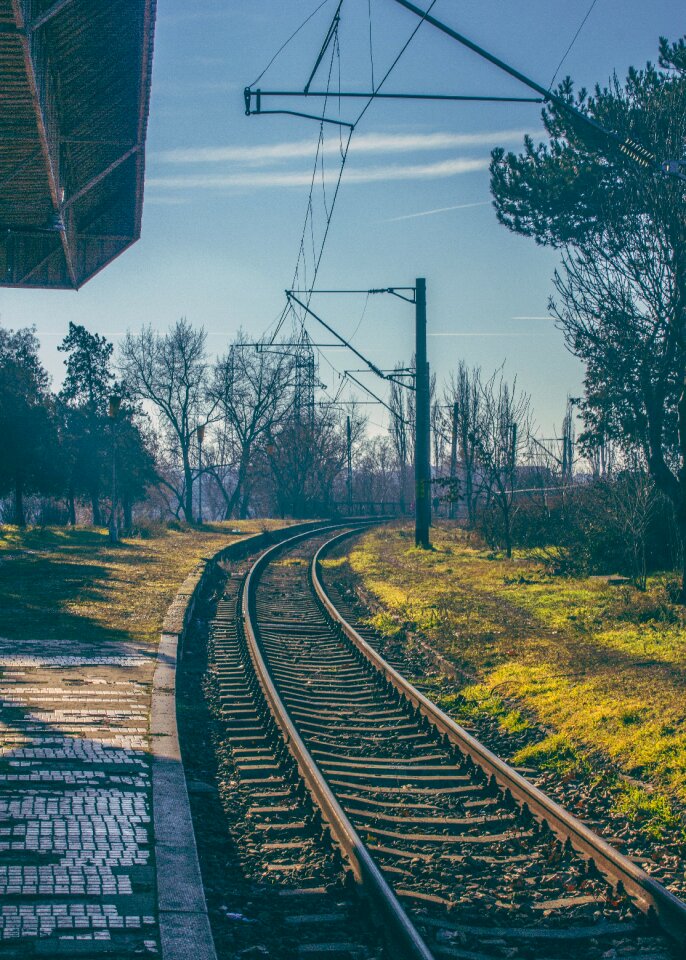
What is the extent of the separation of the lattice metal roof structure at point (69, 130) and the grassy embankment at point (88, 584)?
6.20 meters

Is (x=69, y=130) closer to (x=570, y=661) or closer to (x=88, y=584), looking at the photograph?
(x=88, y=584)

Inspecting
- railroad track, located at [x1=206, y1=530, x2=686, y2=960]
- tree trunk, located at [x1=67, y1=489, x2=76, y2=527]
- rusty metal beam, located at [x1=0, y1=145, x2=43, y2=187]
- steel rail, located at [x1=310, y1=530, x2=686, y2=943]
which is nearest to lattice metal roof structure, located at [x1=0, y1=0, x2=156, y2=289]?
rusty metal beam, located at [x1=0, y1=145, x2=43, y2=187]

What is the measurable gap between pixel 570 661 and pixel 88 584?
1204 centimetres

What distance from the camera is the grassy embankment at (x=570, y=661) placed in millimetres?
8172

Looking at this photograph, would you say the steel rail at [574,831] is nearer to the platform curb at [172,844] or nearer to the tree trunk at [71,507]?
the platform curb at [172,844]

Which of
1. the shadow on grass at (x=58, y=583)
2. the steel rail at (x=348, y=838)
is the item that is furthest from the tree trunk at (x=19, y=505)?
the steel rail at (x=348, y=838)

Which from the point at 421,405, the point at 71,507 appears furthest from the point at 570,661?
the point at 71,507

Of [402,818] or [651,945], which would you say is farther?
[402,818]

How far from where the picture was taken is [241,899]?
5.48 meters

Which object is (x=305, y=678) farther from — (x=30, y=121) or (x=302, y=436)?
(x=302, y=436)

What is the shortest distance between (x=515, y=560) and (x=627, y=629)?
11712 mm

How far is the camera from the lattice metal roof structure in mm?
11703

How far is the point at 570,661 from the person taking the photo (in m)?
12.0

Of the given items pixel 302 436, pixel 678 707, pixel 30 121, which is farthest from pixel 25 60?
pixel 302 436
